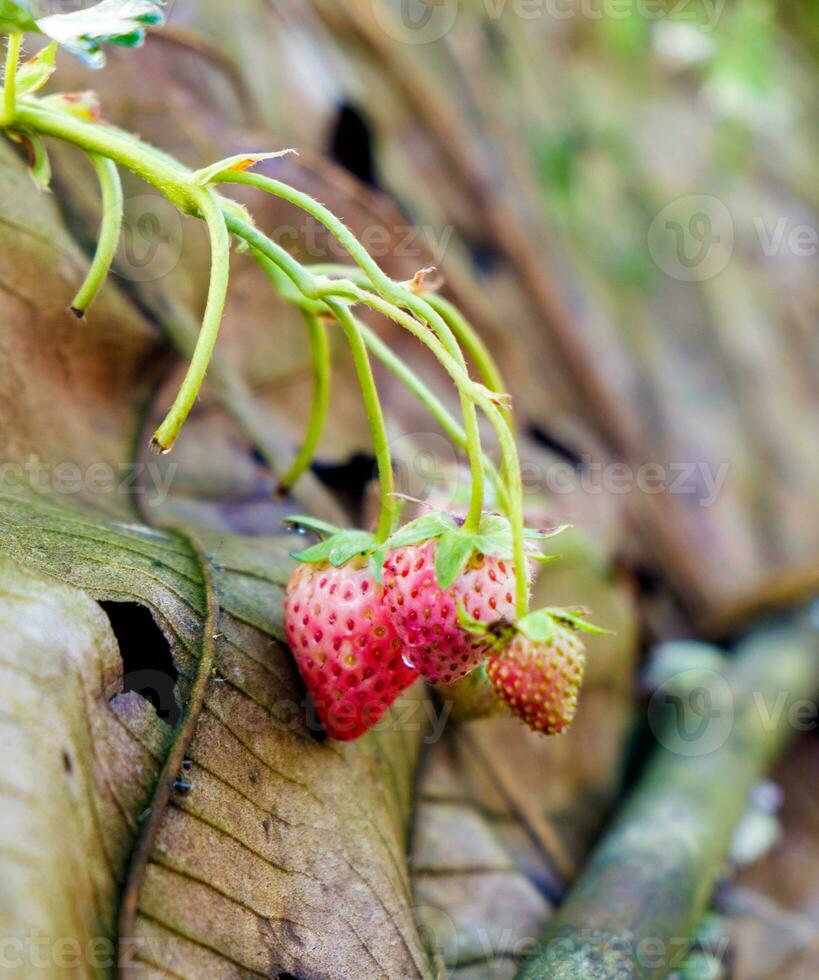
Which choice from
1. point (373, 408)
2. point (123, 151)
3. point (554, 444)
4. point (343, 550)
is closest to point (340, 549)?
point (343, 550)

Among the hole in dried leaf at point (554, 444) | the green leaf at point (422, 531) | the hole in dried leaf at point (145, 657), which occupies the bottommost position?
the hole in dried leaf at point (554, 444)

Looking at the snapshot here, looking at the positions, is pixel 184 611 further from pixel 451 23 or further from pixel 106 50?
pixel 451 23

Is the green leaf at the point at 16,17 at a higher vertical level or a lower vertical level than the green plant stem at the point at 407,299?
higher

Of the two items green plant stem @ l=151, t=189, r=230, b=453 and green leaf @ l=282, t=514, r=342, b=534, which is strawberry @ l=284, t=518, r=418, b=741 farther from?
green plant stem @ l=151, t=189, r=230, b=453

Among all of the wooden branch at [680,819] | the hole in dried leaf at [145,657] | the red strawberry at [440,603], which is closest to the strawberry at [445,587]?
the red strawberry at [440,603]

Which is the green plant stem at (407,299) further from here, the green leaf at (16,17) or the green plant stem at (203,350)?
the green leaf at (16,17)

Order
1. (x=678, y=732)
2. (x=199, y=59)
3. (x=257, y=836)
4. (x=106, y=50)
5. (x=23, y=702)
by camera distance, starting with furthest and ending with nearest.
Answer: (x=678, y=732) < (x=199, y=59) < (x=106, y=50) < (x=257, y=836) < (x=23, y=702)

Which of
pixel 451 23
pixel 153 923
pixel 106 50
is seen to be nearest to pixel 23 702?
pixel 153 923
